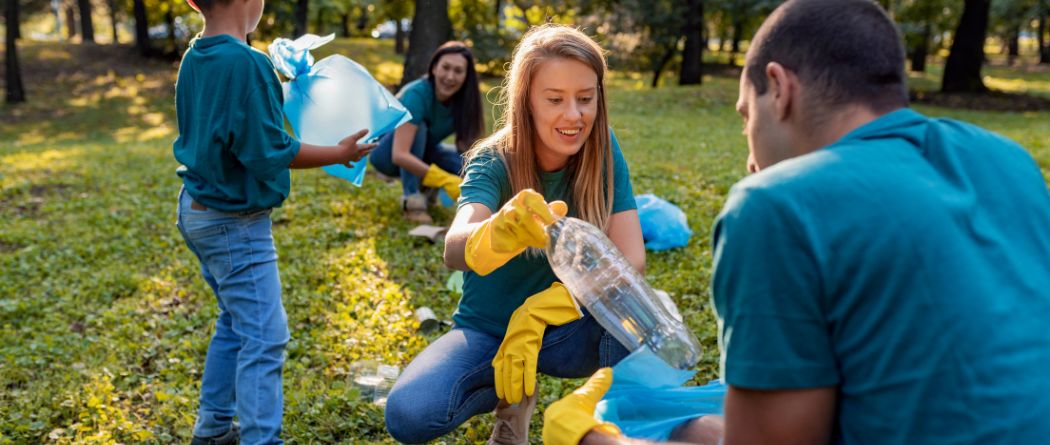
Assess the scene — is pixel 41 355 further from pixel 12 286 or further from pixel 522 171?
pixel 522 171

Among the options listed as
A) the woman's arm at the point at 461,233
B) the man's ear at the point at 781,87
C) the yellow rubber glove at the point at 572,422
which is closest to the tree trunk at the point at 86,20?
the woman's arm at the point at 461,233

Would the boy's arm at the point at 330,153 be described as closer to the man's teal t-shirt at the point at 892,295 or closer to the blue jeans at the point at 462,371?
the blue jeans at the point at 462,371

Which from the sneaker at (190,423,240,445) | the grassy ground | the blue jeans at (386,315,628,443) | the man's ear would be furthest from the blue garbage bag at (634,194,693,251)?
the man's ear

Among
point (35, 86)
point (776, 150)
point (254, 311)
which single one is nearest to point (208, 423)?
point (254, 311)

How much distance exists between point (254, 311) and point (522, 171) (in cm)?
97

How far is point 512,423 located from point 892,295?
1732 millimetres

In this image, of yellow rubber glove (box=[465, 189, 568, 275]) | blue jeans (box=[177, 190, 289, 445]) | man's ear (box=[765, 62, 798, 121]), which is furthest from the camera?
blue jeans (box=[177, 190, 289, 445])

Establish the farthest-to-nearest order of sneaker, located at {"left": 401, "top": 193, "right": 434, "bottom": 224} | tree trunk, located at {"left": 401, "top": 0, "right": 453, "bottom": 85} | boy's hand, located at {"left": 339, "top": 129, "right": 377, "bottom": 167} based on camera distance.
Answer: tree trunk, located at {"left": 401, "top": 0, "right": 453, "bottom": 85} → sneaker, located at {"left": 401, "top": 193, "right": 434, "bottom": 224} → boy's hand, located at {"left": 339, "top": 129, "right": 377, "bottom": 167}

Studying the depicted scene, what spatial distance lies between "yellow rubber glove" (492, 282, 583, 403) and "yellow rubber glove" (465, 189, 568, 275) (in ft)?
0.89

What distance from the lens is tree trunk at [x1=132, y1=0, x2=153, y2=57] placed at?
912 inches

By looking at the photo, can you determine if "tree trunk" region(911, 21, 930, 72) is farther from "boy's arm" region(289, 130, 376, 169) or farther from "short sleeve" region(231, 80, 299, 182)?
"short sleeve" region(231, 80, 299, 182)

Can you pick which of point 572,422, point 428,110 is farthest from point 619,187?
point 428,110

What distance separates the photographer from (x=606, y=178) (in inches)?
108

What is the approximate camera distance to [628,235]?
278 centimetres
